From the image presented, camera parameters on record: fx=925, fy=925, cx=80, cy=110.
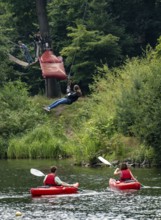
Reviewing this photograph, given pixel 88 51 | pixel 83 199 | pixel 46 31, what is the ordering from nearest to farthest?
pixel 83 199 → pixel 88 51 → pixel 46 31

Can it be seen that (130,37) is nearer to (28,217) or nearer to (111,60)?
(111,60)

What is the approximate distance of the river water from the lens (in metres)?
33.7

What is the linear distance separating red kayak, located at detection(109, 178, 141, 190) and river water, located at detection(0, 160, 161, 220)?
327 mm

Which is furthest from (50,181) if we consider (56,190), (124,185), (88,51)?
(88,51)

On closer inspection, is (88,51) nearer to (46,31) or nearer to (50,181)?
(46,31)

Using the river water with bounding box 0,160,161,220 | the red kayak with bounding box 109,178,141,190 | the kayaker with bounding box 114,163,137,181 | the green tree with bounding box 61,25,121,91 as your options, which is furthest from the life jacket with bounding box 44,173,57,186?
the green tree with bounding box 61,25,121,91

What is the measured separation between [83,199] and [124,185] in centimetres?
329

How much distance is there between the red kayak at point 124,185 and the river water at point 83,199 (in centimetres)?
33

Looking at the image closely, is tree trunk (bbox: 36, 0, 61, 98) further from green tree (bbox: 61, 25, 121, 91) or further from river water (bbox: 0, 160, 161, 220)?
river water (bbox: 0, 160, 161, 220)

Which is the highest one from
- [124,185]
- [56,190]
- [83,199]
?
[124,185]

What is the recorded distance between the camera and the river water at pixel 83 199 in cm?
3372

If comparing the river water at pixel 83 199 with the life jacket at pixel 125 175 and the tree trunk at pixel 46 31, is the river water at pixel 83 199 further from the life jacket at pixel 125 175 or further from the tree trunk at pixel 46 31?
the tree trunk at pixel 46 31

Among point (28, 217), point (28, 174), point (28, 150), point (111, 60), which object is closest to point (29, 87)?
point (111, 60)

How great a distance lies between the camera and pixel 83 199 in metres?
38.3
